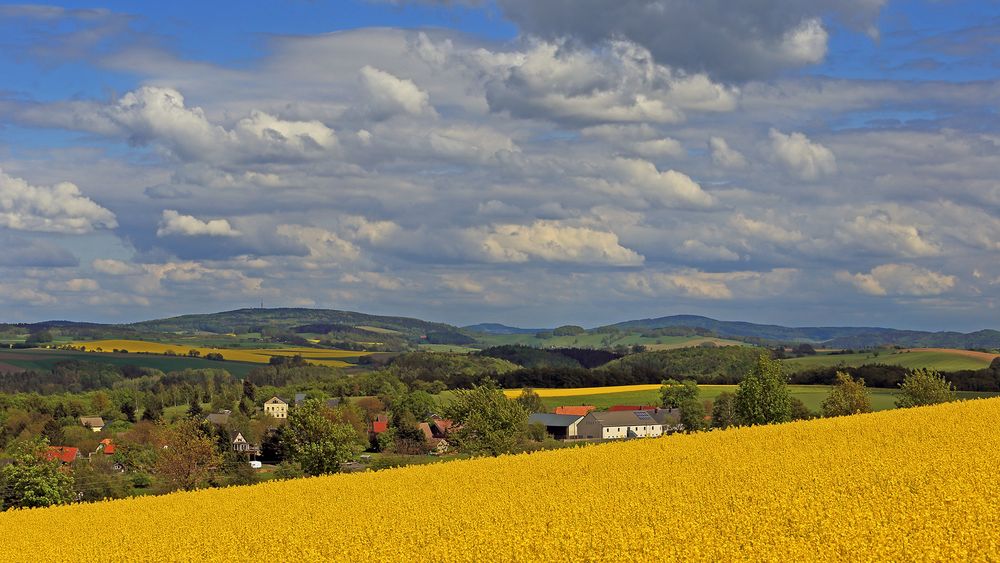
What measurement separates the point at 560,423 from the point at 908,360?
6917cm

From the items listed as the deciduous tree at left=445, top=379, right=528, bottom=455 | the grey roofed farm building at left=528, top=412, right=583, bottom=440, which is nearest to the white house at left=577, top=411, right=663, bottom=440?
the grey roofed farm building at left=528, top=412, right=583, bottom=440

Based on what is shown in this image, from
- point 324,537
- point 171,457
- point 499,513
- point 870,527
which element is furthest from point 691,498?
point 171,457

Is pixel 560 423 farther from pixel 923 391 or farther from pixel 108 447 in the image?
pixel 923 391

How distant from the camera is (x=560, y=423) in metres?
132

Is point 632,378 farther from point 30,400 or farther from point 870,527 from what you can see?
point 870,527

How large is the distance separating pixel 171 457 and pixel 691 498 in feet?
146

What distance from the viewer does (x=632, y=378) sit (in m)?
173

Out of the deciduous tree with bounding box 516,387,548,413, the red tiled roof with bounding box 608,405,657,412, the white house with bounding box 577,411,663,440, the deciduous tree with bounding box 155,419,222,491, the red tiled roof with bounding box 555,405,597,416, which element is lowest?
the white house with bounding box 577,411,663,440

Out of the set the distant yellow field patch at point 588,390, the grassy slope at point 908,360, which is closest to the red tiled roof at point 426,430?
the distant yellow field patch at point 588,390

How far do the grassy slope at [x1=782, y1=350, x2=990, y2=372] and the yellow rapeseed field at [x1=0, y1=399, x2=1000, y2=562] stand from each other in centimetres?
10841

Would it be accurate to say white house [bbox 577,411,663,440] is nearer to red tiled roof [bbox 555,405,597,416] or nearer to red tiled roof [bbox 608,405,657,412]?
red tiled roof [bbox 608,405,657,412]

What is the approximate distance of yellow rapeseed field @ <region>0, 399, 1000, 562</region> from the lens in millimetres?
16969

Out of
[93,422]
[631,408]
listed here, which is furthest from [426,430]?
[93,422]

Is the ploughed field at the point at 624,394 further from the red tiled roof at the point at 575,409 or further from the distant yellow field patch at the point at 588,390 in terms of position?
the red tiled roof at the point at 575,409
